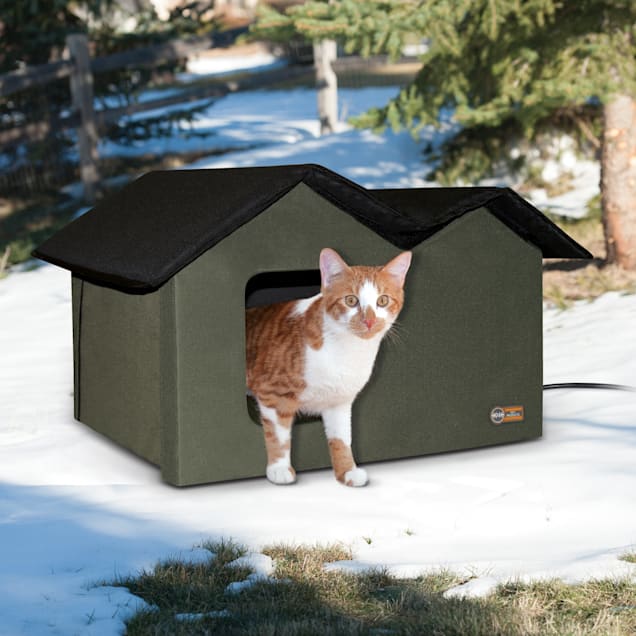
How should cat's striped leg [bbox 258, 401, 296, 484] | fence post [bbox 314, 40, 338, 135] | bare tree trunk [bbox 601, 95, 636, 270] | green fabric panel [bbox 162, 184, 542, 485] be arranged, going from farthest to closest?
fence post [bbox 314, 40, 338, 135] < bare tree trunk [bbox 601, 95, 636, 270] < cat's striped leg [bbox 258, 401, 296, 484] < green fabric panel [bbox 162, 184, 542, 485]

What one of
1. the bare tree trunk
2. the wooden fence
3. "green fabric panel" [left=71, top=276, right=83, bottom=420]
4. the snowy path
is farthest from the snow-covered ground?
the wooden fence

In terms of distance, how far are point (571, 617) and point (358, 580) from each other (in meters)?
0.71

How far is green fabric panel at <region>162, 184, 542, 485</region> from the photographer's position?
4.75m

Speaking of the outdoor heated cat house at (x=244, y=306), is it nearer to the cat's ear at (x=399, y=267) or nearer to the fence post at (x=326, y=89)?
the cat's ear at (x=399, y=267)

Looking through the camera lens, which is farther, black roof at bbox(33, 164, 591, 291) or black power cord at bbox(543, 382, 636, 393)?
black power cord at bbox(543, 382, 636, 393)

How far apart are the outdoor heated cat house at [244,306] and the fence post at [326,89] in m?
10.8

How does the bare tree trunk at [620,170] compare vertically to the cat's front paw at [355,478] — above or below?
above

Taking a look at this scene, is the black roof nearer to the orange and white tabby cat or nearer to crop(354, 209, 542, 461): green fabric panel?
crop(354, 209, 542, 461): green fabric panel

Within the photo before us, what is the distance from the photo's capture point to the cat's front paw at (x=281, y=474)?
4.89 m

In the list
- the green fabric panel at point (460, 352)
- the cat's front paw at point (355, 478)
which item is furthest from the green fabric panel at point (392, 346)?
the cat's front paw at point (355, 478)

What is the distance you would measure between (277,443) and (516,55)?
17.3 feet

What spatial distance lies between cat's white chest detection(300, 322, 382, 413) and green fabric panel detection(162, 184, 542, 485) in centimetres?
28

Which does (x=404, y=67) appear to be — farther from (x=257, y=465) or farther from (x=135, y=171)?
(x=257, y=465)

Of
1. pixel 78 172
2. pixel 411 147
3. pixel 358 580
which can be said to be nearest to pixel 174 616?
pixel 358 580
